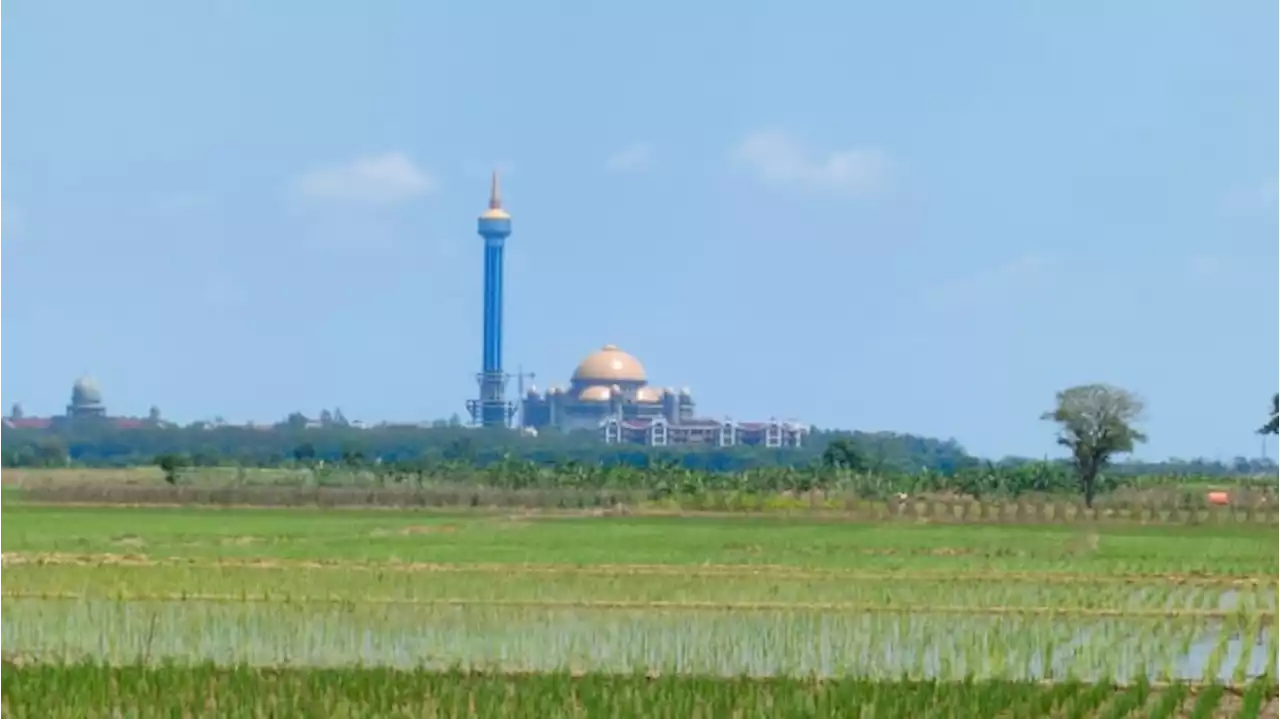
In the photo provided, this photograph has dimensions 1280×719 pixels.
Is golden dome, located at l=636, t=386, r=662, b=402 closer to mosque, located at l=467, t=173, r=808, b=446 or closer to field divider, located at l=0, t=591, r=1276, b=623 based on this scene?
mosque, located at l=467, t=173, r=808, b=446

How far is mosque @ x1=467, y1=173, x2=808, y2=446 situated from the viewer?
162163mm

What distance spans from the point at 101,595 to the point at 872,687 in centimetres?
1198

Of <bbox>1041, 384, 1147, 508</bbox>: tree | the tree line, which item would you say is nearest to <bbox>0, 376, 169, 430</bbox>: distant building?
the tree line

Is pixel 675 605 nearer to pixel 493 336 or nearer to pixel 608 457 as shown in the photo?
pixel 608 457

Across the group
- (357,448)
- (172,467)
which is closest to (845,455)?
(357,448)

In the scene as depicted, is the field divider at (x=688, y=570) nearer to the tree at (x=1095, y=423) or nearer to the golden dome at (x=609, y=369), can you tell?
the tree at (x=1095, y=423)

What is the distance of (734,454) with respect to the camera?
5669 inches

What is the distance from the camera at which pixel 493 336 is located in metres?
182

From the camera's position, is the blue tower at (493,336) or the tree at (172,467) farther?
the blue tower at (493,336)

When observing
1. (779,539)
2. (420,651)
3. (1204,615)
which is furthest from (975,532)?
(420,651)

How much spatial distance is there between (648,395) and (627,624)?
484ft

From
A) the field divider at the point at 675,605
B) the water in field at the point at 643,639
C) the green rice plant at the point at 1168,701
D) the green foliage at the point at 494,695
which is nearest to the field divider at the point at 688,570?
the field divider at the point at 675,605

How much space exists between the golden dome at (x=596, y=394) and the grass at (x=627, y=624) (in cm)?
12598

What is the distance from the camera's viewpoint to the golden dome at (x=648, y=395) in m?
168
